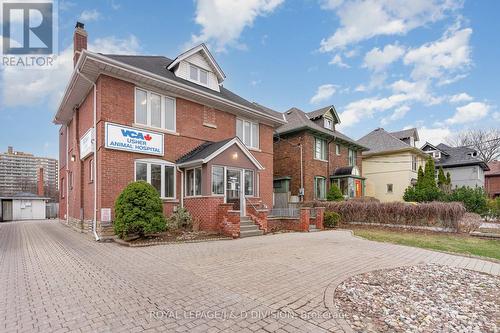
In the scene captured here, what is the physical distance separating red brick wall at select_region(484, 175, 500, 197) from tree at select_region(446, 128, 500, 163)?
2.89 metres

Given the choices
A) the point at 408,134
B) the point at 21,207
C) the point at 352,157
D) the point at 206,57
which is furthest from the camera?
the point at 408,134

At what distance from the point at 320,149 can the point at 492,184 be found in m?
41.2

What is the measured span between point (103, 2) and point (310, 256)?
42.6 ft

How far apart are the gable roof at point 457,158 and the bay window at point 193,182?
36.6 metres

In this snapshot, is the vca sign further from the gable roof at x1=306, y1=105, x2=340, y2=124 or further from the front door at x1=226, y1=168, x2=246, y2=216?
the gable roof at x1=306, y1=105, x2=340, y2=124

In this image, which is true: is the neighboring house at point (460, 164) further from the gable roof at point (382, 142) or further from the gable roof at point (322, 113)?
the gable roof at point (322, 113)

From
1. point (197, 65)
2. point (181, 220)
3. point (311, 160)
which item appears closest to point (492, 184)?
point (311, 160)

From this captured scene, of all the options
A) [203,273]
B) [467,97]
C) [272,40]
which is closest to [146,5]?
[272,40]

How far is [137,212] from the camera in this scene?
360 inches

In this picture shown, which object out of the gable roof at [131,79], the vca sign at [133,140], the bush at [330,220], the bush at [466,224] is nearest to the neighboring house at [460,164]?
the bush at [466,224]

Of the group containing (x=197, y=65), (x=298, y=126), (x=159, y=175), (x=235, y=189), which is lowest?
(x=235, y=189)

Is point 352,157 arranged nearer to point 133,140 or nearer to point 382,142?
point 382,142

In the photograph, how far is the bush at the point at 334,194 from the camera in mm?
21000

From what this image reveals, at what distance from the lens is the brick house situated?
35.2 ft
